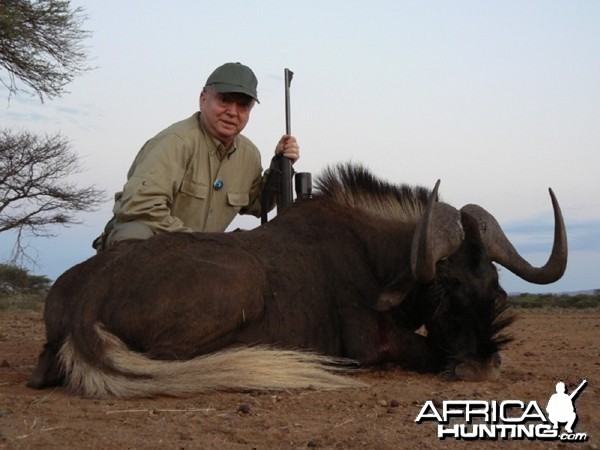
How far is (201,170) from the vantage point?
593 cm

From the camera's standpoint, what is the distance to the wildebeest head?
4.52 meters

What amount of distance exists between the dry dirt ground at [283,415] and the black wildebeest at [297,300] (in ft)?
0.45

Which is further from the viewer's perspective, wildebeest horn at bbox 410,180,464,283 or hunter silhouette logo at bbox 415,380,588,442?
wildebeest horn at bbox 410,180,464,283

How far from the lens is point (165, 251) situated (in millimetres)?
4457

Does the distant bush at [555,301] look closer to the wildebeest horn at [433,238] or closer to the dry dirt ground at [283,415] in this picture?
the dry dirt ground at [283,415]

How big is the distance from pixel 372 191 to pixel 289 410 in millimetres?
2059

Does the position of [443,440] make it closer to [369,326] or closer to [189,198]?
[369,326]

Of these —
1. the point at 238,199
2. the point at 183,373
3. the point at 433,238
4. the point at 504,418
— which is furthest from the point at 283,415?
the point at 238,199

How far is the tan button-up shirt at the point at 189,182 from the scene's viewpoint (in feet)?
17.8

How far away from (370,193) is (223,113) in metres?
1.30

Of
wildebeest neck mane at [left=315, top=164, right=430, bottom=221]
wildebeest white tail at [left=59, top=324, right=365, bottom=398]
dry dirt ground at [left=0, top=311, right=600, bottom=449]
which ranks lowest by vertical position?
dry dirt ground at [left=0, top=311, right=600, bottom=449]

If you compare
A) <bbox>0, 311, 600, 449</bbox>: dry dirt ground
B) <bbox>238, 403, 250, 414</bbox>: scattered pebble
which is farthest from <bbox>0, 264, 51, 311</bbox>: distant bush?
<bbox>238, 403, 250, 414</bbox>: scattered pebble

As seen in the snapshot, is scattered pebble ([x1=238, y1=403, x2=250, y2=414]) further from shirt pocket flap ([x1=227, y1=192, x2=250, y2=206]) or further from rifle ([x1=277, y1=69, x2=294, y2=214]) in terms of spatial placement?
shirt pocket flap ([x1=227, y1=192, x2=250, y2=206])

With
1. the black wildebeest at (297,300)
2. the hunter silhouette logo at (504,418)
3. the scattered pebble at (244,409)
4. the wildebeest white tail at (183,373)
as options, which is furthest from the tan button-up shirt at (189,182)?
the hunter silhouette logo at (504,418)
